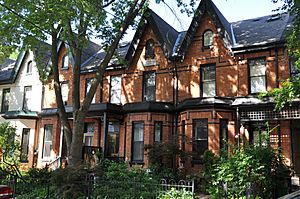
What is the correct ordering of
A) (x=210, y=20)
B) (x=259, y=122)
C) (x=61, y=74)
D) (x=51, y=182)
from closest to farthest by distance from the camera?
1. (x=51, y=182)
2. (x=259, y=122)
3. (x=210, y=20)
4. (x=61, y=74)

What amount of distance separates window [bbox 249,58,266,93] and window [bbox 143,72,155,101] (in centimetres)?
601

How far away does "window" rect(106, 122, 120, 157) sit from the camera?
19189mm

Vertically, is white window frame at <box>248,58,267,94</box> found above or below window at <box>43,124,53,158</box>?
above

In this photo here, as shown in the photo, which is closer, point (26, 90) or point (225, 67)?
point (225, 67)

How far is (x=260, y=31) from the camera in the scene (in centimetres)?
1766

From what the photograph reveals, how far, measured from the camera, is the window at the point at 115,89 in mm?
20270

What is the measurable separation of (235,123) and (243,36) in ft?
17.5

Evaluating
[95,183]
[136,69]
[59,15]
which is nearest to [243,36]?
[136,69]

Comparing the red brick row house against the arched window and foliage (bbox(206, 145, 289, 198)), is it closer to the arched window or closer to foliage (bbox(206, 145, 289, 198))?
the arched window

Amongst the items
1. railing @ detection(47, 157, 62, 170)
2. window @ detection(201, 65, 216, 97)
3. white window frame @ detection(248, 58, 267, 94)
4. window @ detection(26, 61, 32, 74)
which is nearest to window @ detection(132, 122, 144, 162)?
→ window @ detection(201, 65, 216, 97)

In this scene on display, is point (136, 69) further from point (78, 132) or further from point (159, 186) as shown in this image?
point (159, 186)

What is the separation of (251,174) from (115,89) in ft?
39.7

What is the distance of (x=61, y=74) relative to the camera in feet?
75.6

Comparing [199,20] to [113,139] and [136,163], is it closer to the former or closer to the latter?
[113,139]
